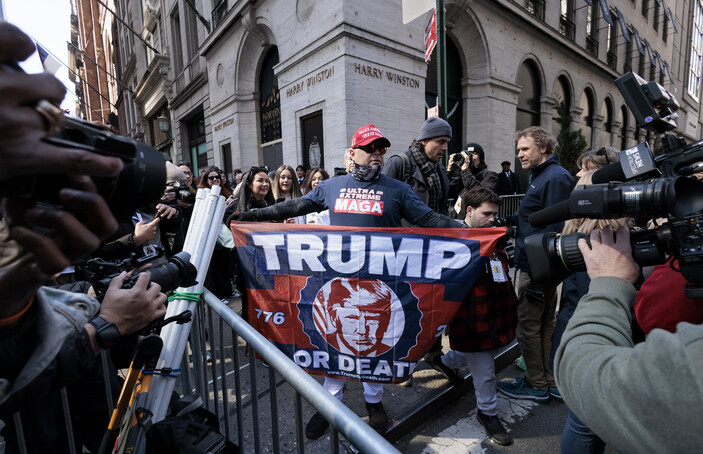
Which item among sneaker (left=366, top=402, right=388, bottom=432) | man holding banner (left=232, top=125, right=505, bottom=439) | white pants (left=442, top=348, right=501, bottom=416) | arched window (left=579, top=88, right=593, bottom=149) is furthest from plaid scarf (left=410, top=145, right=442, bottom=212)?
arched window (left=579, top=88, right=593, bottom=149)

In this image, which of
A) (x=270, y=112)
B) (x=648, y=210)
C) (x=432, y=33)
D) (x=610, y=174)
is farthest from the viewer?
(x=270, y=112)

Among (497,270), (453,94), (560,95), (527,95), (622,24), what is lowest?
(497,270)

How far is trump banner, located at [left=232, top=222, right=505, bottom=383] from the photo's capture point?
242cm

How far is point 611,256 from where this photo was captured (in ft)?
3.56

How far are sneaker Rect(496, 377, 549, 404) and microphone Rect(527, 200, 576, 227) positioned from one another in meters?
2.12

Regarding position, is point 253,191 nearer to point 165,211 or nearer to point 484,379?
point 165,211

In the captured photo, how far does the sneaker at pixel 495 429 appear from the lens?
7.69 ft

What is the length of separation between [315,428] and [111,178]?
92.2 inches

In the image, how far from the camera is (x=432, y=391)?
2832 mm

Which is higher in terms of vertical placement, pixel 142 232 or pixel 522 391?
pixel 142 232

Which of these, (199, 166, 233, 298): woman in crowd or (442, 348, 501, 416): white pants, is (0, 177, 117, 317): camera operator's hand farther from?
(199, 166, 233, 298): woman in crowd

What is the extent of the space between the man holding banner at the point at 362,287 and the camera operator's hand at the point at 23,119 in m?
2.06

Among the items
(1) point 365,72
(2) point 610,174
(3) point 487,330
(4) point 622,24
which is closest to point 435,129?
(3) point 487,330

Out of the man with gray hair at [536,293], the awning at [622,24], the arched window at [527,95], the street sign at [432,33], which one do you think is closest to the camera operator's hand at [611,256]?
the man with gray hair at [536,293]
